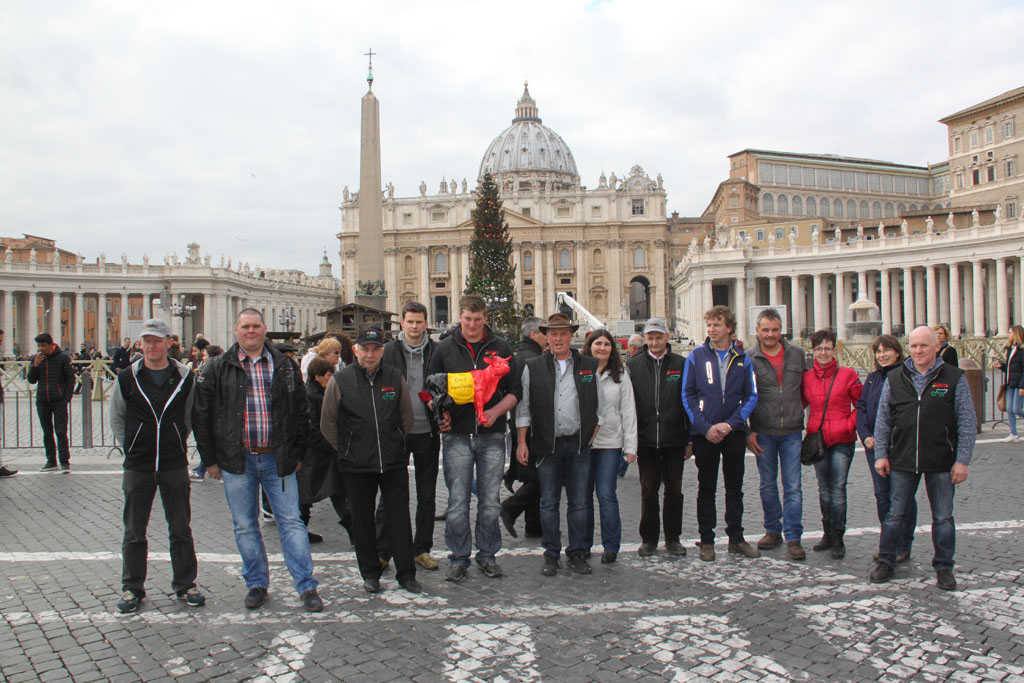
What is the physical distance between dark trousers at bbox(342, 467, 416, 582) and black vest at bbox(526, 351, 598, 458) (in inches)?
43.5

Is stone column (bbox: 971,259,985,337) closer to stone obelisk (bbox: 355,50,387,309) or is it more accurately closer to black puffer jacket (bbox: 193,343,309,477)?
stone obelisk (bbox: 355,50,387,309)

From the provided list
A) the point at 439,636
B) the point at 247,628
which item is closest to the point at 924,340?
the point at 439,636

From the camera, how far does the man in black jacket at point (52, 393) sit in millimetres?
10281

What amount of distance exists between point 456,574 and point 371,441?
1200 millimetres

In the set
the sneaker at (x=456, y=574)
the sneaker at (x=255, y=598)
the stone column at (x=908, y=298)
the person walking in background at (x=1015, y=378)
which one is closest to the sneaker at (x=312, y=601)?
the sneaker at (x=255, y=598)

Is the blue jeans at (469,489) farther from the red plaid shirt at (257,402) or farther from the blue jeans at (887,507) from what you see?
the blue jeans at (887,507)

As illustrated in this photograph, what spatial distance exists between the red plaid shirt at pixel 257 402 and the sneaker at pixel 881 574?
443 centimetres

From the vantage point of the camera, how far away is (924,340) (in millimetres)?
5414

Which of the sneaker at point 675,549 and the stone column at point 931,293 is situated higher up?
the stone column at point 931,293

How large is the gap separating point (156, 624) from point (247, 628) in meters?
0.60

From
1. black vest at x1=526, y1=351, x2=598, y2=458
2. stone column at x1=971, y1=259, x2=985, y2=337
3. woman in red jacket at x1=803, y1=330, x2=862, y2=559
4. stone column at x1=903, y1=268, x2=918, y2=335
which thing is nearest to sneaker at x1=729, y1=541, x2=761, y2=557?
woman in red jacket at x1=803, y1=330, x2=862, y2=559

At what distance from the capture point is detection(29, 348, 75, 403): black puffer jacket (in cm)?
1027

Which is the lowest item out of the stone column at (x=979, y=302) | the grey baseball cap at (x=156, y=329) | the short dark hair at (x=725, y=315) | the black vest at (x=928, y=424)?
the black vest at (x=928, y=424)

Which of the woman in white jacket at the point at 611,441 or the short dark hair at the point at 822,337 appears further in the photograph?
the short dark hair at the point at 822,337
